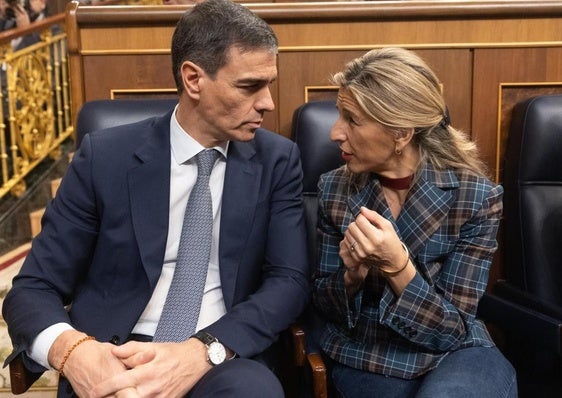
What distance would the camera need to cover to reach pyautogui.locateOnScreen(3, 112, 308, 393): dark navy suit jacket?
1.61 metres

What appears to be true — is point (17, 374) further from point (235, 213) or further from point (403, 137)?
point (403, 137)

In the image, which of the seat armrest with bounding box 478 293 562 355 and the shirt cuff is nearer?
the shirt cuff

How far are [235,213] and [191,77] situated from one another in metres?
0.30

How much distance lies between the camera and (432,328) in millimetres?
1571

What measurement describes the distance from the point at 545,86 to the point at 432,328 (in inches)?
35.8

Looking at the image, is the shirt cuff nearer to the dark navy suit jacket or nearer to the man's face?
the dark navy suit jacket

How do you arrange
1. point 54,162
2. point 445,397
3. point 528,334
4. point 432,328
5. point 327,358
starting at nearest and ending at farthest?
1. point 445,397
2. point 432,328
3. point 528,334
4. point 327,358
5. point 54,162

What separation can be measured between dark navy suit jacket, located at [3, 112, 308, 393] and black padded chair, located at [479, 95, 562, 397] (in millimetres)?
568

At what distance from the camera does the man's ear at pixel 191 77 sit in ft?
5.22

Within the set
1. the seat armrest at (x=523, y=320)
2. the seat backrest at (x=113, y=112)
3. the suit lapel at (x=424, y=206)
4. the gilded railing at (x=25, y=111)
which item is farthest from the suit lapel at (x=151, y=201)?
A: the gilded railing at (x=25, y=111)

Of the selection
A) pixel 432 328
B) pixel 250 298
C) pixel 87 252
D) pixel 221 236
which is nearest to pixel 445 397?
pixel 432 328

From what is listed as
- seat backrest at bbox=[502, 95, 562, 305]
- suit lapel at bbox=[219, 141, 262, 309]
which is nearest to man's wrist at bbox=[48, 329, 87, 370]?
suit lapel at bbox=[219, 141, 262, 309]

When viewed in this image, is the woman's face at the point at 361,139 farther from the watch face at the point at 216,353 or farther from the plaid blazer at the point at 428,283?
the watch face at the point at 216,353

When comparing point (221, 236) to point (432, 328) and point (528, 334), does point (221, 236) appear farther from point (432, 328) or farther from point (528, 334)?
point (528, 334)
